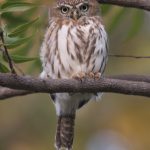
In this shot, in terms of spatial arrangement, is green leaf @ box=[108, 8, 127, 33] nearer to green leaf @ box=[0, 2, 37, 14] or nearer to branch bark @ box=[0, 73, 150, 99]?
branch bark @ box=[0, 73, 150, 99]

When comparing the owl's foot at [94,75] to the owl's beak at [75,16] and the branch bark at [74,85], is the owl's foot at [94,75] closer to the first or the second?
the branch bark at [74,85]

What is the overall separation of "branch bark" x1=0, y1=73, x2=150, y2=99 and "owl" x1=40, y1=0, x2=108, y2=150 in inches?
28.6

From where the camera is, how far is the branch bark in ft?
14.0

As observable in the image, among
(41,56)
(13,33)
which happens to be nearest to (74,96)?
(41,56)

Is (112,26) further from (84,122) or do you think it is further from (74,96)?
(84,122)

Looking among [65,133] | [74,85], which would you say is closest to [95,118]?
[65,133]

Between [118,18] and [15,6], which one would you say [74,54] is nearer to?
[118,18]

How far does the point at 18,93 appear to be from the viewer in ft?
16.9

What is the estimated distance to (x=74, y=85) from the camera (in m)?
4.54

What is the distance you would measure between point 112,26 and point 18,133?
3.16 metres

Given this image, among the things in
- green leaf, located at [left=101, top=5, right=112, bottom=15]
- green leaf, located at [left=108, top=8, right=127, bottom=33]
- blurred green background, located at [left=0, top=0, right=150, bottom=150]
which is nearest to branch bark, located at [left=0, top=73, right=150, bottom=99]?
green leaf, located at [left=108, top=8, right=127, bottom=33]

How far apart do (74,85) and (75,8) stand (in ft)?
5.13

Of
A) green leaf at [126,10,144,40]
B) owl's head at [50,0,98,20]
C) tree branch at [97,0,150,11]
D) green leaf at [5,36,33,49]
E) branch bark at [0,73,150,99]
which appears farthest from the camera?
owl's head at [50,0,98,20]

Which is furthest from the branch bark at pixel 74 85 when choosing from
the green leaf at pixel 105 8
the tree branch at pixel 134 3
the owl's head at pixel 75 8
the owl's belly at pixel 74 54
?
the owl's head at pixel 75 8
